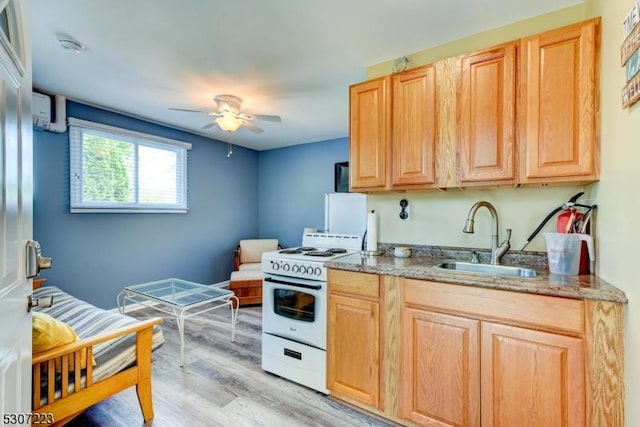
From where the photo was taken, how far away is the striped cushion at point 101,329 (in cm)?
163

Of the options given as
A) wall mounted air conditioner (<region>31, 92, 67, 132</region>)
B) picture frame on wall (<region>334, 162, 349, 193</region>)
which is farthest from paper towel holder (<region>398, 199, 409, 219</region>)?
wall mounted air conditioner (<region>31, 92, 67, 132</region>)

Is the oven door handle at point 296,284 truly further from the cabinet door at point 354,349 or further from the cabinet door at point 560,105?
the cabinet door at point 560,105

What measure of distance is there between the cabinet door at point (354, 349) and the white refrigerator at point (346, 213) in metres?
2.07

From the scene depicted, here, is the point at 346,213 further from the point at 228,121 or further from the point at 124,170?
the point at 124,170

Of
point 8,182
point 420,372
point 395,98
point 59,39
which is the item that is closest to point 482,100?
point 395,98

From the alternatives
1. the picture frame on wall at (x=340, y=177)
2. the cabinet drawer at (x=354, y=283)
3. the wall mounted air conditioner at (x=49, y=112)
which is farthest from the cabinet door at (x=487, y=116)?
the wall mounted air conditioner at (x=49, y=112)

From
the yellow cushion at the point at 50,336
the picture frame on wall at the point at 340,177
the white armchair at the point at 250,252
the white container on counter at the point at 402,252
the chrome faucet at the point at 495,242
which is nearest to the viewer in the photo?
the yellow cushion at the point at 50,336

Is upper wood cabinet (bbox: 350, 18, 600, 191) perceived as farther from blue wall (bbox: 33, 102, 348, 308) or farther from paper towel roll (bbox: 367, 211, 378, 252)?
blue wall (bbox: 33, 102, 348, 308)

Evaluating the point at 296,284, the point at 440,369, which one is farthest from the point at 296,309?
the point at 440,369

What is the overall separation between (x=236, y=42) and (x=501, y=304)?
7.56 feet

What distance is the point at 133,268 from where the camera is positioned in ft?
12.1

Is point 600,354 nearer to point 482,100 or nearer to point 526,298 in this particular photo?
point 526,298

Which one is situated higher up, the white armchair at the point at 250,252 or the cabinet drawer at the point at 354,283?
the cabinet drawer at the point at 354,283

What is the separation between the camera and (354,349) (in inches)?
74.4
